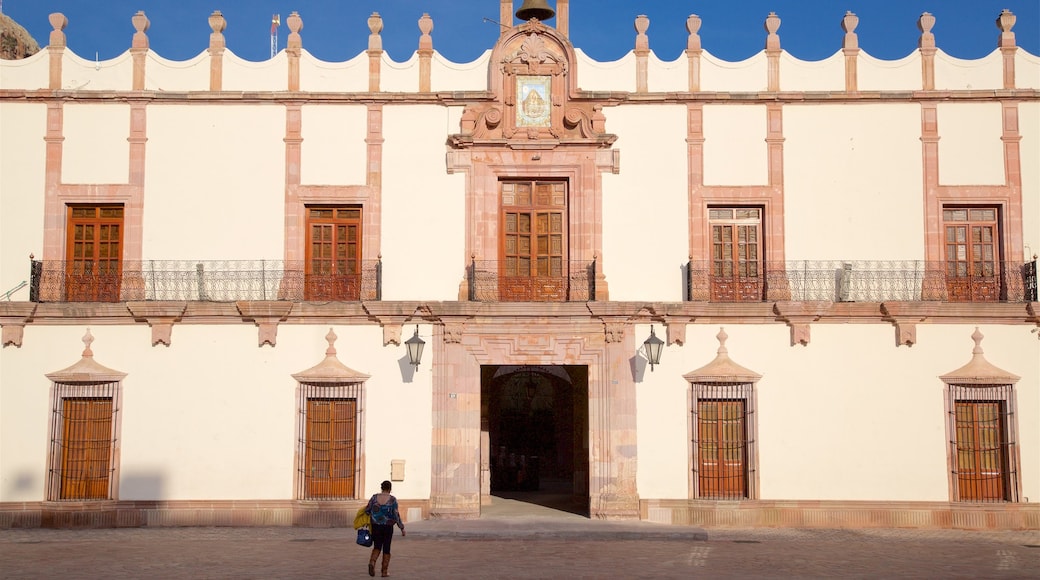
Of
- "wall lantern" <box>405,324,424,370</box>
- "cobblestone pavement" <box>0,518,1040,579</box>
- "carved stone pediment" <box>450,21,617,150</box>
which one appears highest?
"carved stone pediment" <box>450,21,617,150</box>

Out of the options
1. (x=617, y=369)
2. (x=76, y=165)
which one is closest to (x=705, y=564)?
(x=617, y=369)

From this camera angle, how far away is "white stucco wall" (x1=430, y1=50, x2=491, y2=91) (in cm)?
1800

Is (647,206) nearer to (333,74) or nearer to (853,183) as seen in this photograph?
(853,183)

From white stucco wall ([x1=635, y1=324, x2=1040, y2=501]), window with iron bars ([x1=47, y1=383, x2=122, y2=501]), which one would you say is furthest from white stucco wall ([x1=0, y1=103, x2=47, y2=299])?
white stucco wall ([x1=635, y1=324, x2=1040, y2=501])

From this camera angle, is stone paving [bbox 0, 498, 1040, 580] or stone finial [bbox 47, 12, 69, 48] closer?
stone paving [bbox 0, 498, 1040, 580]

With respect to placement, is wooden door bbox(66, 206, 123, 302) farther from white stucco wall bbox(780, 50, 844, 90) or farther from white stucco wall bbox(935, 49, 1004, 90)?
white stucco wall bbox(935, 49, 1004, 90)

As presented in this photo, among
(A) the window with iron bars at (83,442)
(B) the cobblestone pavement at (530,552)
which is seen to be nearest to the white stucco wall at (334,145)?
(A) the window with iron bars at (83,442)

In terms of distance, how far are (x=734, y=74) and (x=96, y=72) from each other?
34.3ft

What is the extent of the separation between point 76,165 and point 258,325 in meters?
4.04

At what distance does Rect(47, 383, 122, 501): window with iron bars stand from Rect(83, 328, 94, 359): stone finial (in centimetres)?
48

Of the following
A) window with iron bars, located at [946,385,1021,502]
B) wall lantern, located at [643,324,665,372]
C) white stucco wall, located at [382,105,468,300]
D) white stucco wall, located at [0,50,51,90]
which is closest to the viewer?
wall lantern, located at [643,324,665,372]

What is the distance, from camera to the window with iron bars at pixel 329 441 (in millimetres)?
17172

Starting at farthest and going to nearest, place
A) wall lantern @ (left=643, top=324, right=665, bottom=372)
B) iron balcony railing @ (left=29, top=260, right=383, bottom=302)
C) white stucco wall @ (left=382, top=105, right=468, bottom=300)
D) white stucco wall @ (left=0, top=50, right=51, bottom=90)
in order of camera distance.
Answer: white stucco wall @ (left=0, top=50, right=51, bottom=90), white stucco wall @ (left=382, top=105, right=468, bottom=300), iron balcony railing @ (left=29, top=260, right=383, bottom=302), wall lantern @ (left=643, top=324, right=665, bottom=372)

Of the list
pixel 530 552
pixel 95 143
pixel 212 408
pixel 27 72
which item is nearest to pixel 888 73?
pixel 530 552
